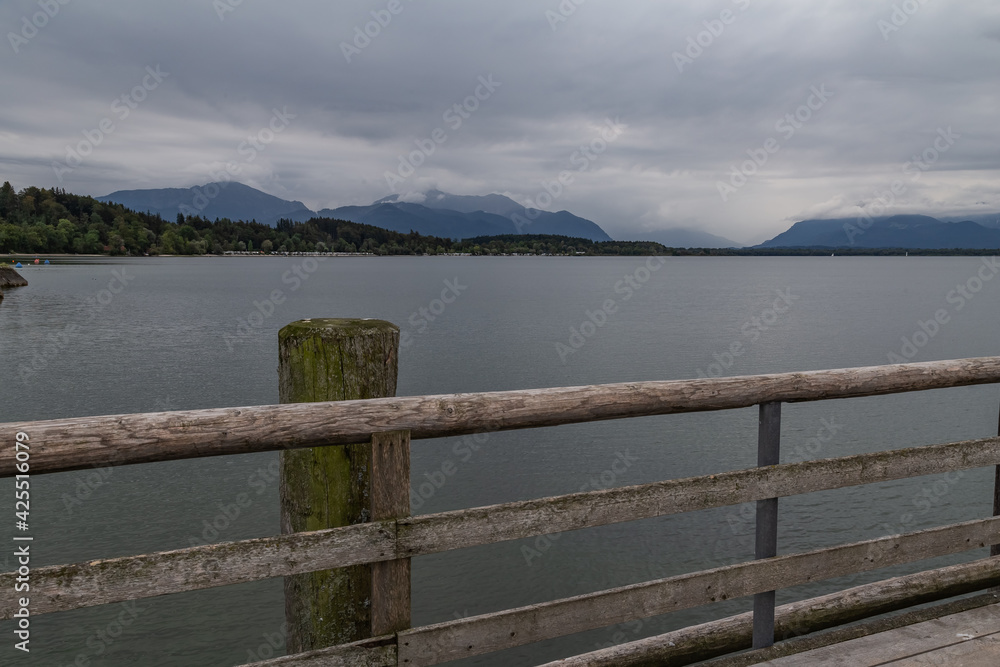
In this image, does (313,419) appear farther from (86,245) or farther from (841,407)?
(86,245)

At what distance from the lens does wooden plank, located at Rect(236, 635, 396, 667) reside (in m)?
2.62

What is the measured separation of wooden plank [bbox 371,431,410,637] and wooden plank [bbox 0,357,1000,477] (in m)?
0.06

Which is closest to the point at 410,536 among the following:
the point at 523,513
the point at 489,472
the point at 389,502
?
the point at 389,502

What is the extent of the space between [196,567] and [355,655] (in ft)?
2.35

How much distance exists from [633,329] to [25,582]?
133 ft

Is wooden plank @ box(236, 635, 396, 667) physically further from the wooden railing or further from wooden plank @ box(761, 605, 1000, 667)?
wooden plank @ box(761, 605, 1000, 667)

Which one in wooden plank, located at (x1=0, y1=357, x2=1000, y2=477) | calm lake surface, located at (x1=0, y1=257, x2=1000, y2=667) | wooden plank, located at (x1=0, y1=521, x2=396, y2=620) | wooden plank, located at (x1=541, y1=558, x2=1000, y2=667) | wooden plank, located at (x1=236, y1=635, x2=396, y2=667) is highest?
wooden plank, located at (x1=0, y1=357, x2=1000, y2=477)

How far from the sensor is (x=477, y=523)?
2697mm

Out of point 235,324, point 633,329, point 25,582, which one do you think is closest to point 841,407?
point 25,582

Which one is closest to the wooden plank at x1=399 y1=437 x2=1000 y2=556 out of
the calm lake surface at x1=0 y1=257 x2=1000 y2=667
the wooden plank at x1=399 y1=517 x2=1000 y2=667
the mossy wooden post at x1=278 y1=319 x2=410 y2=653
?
the wooden plank at x1=399 y1=517 x2=1000 y2=667

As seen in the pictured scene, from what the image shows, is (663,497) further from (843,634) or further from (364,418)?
(843,634)

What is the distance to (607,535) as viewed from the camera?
A: 34.7 feet

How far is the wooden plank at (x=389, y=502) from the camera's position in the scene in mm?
2580

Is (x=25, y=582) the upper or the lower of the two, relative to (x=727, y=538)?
upper
